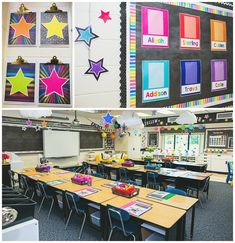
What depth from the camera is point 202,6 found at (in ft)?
5.65

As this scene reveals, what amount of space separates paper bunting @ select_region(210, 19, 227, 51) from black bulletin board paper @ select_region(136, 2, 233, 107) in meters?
0.04

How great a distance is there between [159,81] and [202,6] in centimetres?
90

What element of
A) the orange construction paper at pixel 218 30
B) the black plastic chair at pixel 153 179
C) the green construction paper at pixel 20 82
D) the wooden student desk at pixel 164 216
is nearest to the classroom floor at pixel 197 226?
the wooden student desk at pixel 164 216

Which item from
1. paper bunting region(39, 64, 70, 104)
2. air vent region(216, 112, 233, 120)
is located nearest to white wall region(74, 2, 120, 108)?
paper bunting region(39, 64, 70, 104)

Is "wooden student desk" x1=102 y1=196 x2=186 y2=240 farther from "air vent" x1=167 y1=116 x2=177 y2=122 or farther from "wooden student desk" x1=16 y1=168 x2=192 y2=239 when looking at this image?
"air vent" x1=167 y1=116 x2=177 y2=122

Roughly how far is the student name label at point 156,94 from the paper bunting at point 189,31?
463 millimetres

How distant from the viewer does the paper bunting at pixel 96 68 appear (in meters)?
1.51

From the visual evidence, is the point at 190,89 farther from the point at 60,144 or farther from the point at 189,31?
the point at 60,144

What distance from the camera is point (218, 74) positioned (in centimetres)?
177

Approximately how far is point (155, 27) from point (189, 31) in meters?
0.35

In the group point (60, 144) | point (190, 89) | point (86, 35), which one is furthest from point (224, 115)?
point (86, 35)

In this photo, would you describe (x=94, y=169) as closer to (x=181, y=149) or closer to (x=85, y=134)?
(x=85, y=134)

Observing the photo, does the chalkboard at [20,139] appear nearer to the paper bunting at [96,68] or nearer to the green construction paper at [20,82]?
the green construction paper at [20,82]

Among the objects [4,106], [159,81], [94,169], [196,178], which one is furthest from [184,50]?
[94,169]
